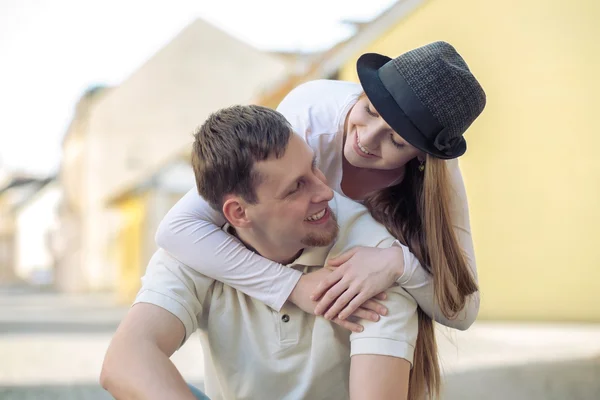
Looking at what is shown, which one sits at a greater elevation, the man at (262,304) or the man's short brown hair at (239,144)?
the man's short brown hair at (239,144)

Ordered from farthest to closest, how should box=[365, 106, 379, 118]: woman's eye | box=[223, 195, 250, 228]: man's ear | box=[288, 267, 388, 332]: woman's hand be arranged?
box=[365, 106, 379, 118]: woman's eye, box=[223, 195, 250, 228]: man's ear, box=[288, 267, 388, 332]: woman's hand

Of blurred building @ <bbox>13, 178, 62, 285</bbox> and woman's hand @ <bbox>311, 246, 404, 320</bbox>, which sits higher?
woman's hand @ <bbox>311, 246, 404, 320</bbox>

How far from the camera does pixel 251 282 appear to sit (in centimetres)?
211

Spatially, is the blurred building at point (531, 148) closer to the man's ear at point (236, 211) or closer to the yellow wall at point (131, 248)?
the man's ear at point (236, 211)

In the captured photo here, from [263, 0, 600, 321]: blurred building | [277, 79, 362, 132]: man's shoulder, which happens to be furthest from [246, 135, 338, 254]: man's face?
[263, 0, 600, 321]: blurred building

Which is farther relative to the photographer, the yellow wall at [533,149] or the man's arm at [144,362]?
the yellow wall at [533,149]

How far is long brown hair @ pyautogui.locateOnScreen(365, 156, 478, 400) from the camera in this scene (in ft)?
6.86

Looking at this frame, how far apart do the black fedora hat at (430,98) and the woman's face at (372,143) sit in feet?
0.20

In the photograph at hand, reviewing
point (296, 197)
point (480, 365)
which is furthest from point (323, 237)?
point (480, 365)

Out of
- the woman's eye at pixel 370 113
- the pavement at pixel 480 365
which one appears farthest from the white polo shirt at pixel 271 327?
the pavement at pixel 480 365

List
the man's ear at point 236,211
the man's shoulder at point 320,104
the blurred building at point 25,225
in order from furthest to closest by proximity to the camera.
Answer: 1. the blurred building at point 25,225
2. the man's shoulder at point 320,104
3. the man's ear at point 236,211

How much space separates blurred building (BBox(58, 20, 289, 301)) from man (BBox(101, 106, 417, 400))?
18.5m

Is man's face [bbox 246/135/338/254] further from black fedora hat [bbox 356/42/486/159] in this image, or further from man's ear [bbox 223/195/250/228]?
black fedora hat [bbox 356/42/486/159]

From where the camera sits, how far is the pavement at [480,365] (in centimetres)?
443
